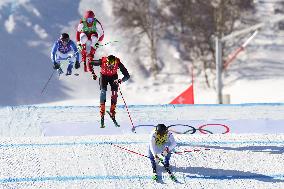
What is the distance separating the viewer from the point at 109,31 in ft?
110

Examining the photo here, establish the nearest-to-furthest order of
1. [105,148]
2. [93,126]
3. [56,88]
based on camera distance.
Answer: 1. [105,148]
2. [93,126]
3. [56,88]

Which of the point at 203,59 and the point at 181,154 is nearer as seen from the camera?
the point at 181,154

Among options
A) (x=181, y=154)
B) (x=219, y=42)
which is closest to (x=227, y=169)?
(x=181, y=154)

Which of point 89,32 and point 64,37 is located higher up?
point 89,32

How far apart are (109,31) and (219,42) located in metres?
18.5

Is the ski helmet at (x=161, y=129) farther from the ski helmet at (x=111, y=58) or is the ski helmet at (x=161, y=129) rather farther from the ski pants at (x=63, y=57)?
the ski pants at (x=63, y=57)

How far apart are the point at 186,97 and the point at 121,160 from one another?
542cm

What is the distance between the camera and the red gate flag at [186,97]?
14625 mm

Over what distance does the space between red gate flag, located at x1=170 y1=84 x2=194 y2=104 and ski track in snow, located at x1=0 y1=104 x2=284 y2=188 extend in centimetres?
194

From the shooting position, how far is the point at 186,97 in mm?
15164

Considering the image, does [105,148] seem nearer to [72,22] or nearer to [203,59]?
[203,59]

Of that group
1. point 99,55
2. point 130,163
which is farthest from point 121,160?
point 99,55

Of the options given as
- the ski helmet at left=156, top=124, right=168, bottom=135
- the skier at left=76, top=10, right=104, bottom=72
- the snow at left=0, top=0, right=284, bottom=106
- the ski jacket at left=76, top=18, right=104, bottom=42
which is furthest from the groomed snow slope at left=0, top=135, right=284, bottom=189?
the snow at left=0, top=0, right=284, bottom=106

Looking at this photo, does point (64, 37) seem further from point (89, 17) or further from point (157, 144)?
point (157, 144)
